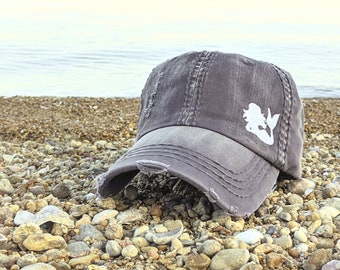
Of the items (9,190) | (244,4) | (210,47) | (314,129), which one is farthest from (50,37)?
(244,4)

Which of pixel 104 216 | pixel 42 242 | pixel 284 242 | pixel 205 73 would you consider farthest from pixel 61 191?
pixel 284 242

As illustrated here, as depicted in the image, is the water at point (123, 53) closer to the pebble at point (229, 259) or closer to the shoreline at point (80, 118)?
the shoreline at point (80, 118)

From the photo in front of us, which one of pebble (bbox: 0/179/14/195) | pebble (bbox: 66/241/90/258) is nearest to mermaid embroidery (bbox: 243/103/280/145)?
pebble (bbox: 66/241/90/258)

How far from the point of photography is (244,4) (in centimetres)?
3775

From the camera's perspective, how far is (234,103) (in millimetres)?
2445

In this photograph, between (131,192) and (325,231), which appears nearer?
(325,231)

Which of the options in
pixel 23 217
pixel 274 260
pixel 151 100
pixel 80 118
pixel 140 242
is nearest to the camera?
pixel 274 260

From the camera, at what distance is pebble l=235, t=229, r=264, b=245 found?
7.19 ft

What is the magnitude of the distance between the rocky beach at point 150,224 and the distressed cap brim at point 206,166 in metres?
0.13

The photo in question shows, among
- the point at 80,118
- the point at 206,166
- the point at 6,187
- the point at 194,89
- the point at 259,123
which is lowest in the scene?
the point at 80,118

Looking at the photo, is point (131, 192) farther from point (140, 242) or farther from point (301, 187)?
point (301, 187)

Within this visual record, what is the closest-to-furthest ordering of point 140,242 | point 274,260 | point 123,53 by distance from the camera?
point 274,260 < point 140,242 < point 123,53

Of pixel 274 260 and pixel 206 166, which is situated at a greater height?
pixel 206 166

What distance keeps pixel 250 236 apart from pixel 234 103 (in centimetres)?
56
